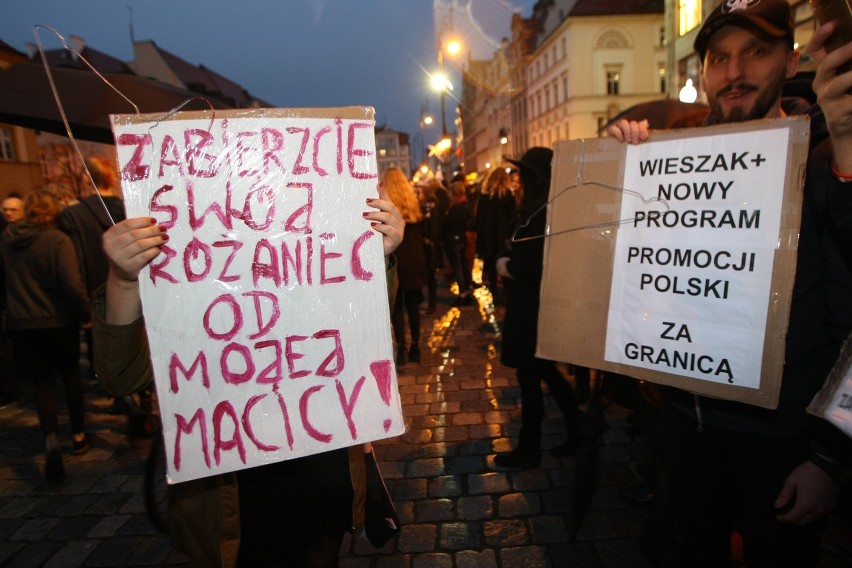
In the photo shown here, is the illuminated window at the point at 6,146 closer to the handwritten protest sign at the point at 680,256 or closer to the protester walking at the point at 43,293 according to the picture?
the protester walking at the point at 43,293

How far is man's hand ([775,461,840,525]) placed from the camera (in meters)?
1.51

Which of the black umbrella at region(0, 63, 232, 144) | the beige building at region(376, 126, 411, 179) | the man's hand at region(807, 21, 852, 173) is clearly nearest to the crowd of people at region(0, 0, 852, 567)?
the man's hand at region(807, 21, 852, 173)

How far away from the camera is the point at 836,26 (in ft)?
4.06

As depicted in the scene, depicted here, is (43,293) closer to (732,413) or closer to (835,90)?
(732,413)

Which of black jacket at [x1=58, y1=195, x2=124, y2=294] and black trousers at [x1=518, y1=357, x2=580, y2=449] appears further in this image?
black jacket at [x1=58, y1=195, x2=124, y2=294]

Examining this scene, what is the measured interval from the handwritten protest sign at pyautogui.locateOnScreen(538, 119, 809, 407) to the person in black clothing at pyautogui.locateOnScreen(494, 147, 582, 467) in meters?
1.39

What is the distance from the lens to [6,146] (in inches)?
935

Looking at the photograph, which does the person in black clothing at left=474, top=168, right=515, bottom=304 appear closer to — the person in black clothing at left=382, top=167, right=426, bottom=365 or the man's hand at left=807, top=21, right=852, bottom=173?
the person in black clothing at left=382, top=167, right=426, bottom=365

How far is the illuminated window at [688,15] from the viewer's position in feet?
58.3

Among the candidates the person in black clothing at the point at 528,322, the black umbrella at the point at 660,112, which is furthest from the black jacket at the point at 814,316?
the black umbrella at the point at 660,112

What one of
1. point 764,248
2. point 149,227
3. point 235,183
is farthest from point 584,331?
point 149,227

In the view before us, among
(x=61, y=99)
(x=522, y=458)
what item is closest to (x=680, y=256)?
(x=522, y=458)

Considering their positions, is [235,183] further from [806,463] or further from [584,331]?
[806,463]

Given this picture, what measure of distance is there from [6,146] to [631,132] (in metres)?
30.5
